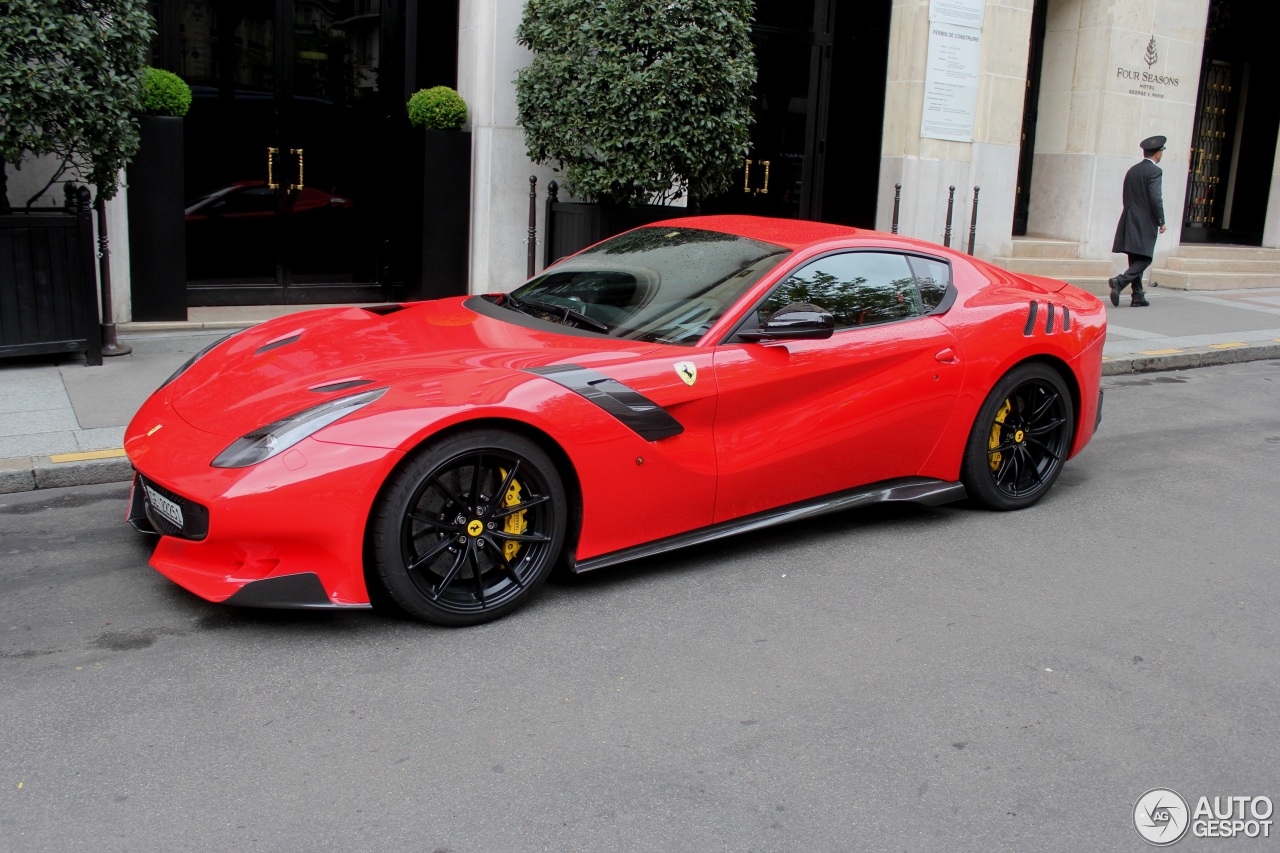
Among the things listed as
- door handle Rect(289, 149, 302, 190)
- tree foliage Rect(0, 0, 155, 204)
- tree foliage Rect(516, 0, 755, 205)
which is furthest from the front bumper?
door handle Rect(289, 149, 302, 190)

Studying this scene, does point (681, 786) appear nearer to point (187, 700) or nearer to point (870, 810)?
point (870, 810)

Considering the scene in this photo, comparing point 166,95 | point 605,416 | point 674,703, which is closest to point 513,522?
point 605,416

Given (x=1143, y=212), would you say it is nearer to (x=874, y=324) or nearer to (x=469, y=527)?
(x=874, y=324)

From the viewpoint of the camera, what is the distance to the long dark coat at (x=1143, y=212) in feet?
44.6

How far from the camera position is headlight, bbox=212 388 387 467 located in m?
4.04

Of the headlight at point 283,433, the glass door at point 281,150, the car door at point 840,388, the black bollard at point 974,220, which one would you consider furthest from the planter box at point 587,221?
the headlight at point 283,433

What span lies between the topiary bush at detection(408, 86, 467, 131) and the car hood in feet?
19.7

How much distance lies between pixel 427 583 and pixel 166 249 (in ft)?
21.6

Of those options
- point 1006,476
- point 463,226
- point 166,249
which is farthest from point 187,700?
point 463,226

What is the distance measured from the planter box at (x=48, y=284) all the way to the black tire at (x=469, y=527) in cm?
499

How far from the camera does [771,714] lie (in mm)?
3760

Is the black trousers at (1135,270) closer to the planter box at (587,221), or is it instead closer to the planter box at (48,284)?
the planter box at (587,221)

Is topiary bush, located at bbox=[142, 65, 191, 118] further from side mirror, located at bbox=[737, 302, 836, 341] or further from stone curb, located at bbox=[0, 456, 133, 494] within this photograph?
side mirror, located at bbox=[737, 302, 836, 341]

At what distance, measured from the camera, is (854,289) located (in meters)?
5.48
